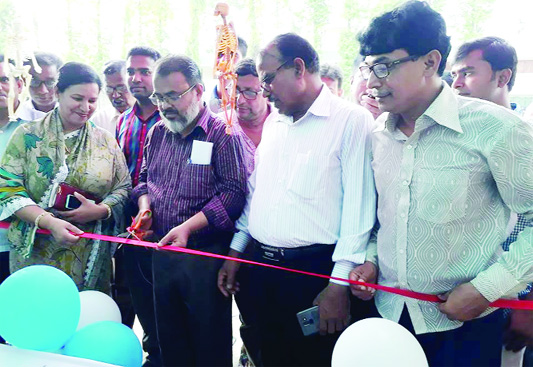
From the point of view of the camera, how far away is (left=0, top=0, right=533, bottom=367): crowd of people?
1426 millimetres

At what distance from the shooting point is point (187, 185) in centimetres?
216

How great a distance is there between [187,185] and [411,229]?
112 cm

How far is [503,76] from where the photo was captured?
2393mm

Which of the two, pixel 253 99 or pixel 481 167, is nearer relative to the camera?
pixel 481 167

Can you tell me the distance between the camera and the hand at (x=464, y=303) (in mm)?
1370

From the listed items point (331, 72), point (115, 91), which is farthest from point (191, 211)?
point (331, 72)

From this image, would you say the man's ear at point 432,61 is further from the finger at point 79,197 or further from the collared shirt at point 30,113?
the collared shirt at point 30,113

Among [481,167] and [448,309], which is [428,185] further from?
[448,309]

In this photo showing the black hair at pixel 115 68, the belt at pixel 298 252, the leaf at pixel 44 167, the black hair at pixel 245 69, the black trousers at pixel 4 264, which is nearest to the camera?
the belt at pixel 298 252

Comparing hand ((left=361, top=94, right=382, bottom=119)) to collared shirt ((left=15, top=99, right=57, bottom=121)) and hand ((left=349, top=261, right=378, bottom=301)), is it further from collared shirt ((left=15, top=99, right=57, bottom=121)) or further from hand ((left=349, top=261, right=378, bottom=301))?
collared shirt ((left=15, top=99, right=57, bottom=121))

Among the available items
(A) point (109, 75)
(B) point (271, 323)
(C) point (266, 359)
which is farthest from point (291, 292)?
(A) point (109, 75)

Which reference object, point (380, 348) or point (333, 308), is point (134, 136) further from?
point (380, 348)

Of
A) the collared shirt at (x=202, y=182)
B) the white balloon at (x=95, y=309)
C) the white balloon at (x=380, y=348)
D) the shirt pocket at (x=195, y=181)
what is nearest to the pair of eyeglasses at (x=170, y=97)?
the collared shirt at (x=202, y=182)

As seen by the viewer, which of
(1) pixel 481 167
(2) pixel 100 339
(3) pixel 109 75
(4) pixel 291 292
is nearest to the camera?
(1) pixel 481 167
